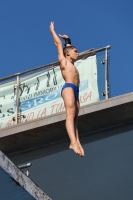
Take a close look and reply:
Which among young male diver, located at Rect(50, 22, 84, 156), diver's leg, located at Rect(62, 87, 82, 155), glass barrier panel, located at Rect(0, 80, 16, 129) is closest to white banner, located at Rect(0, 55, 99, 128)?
glass barrier panel, located at Rect(0, 80, 16, 129)

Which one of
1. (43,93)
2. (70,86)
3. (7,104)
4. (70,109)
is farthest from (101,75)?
(70,109)

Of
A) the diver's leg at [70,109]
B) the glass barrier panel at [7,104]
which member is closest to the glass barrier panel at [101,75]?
the glass barrier panel at [7,104]

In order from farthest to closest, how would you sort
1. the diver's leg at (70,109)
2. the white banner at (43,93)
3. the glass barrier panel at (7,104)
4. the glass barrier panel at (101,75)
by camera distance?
the glass barrier panel at (7,104), the white banner at (43,93), the glass barrier panel at (101,75), the diver's leg at (70,109)

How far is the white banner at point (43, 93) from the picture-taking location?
14578 millimetres

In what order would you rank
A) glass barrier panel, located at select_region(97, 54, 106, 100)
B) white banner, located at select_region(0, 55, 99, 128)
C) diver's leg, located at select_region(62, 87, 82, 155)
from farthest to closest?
white banner, located at select_region(0, 55, 99, 128), glass barrier panel, located at select_region(97, 54, 106, 100), diver's leg, located at select_region(62, 87, 82, 155)

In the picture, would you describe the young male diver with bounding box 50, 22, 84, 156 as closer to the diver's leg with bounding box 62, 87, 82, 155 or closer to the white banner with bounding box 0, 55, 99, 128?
the diver's leg with bounding box 62, 87, 82, 155

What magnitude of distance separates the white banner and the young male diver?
341 centimetres

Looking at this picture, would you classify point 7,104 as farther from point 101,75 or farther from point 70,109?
point 70,109

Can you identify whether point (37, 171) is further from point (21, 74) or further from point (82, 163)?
point (21, 74)

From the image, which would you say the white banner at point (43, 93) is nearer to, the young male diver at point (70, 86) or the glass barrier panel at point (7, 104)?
the glass barrier panel at point (7, 104)

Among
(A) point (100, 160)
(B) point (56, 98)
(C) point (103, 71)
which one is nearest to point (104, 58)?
(C) point (103, 71)

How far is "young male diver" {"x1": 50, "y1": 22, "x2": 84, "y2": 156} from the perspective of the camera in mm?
10125

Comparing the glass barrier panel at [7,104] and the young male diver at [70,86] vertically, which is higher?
the glass barrier panel at [7,104]

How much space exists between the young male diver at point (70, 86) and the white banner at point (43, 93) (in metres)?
3.41
